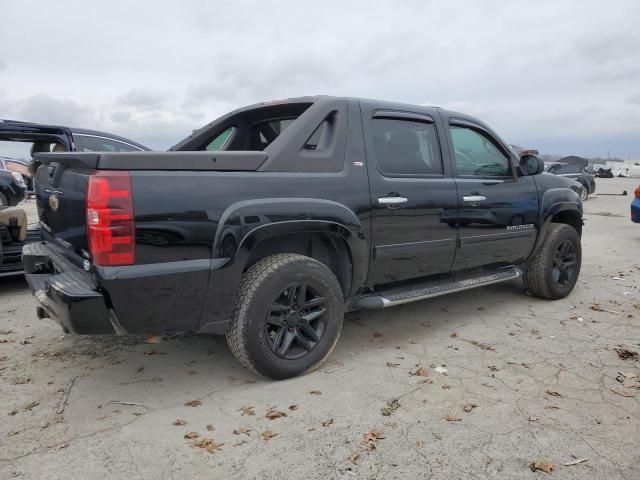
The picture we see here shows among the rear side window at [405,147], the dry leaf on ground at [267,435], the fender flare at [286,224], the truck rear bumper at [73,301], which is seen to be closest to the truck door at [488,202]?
the rear side window at [405,147]

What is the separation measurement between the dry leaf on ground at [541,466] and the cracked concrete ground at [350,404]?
30 mm

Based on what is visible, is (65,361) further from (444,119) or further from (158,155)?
(444,119)

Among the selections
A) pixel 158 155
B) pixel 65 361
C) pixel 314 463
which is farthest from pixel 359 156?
pixel 65 361

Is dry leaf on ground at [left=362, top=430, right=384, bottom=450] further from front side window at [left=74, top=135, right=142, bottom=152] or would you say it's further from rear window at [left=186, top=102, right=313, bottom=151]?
front side window at [left=74, top=135, right=142, bottom=152]

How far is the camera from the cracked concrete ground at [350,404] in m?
2.39

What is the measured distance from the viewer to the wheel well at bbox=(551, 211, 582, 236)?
534 centimetres

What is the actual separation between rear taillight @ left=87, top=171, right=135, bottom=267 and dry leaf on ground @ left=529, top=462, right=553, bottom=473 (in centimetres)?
226

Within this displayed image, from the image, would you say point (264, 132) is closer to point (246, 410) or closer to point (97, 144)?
point (246, 410)

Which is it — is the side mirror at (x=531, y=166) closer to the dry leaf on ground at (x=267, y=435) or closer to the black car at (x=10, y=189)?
the dry leaf on ground at (x=267, y=435)

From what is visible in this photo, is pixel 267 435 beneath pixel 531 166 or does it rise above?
beneath

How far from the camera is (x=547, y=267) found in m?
4.99

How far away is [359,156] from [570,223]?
3.18 meters

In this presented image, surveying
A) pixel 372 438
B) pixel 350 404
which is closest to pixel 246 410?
pixel 350 404

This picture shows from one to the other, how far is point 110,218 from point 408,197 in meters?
2.10
